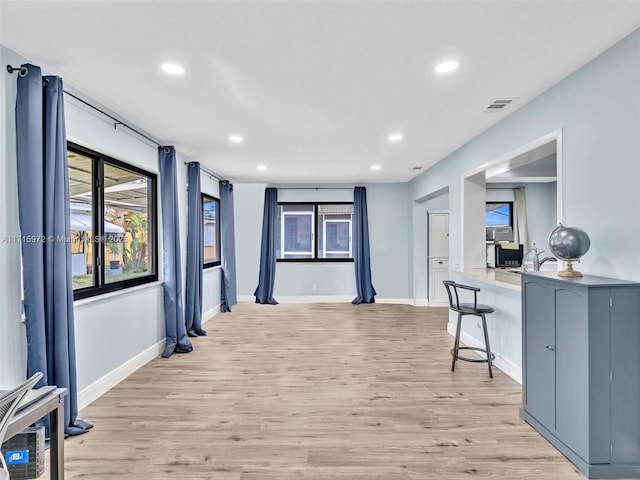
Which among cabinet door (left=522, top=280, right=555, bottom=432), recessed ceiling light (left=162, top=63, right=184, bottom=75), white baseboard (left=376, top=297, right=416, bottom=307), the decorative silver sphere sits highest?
recessed ceiling light (left=162, top=63, right=184, bottom=75)

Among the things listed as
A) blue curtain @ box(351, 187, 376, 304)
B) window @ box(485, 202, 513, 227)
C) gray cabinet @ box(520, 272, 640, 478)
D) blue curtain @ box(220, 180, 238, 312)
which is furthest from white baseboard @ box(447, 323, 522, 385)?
blue curtain @ box(220, 180, 238, 312)

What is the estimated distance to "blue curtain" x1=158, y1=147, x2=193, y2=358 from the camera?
4.28 metres

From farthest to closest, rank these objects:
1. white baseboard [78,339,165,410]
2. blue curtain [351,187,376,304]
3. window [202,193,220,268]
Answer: blue curtain [351,187,376,304]
window [202,193,220,268]
white baseboard [78,339,165,410]

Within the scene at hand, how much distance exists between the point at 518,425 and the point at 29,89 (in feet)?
13.5

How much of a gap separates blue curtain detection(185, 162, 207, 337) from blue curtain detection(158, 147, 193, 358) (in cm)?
58

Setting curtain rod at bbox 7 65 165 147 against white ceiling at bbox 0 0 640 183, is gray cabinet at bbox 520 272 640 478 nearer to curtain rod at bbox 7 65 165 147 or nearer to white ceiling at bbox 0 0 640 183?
white ceiling at bbox 0 0 640 183

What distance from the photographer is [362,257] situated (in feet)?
24.7

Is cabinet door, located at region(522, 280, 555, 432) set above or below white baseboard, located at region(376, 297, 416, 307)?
above

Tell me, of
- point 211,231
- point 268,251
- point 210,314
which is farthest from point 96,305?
point 268,251

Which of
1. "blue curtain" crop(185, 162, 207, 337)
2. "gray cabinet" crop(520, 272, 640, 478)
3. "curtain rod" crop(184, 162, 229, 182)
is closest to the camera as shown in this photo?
"gray cabinet" crop(520, 272, 640, 478)

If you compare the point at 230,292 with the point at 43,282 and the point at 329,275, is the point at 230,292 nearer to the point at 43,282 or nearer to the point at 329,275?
the point at 329,275

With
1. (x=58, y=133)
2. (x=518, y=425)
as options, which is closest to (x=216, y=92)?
(x=58, y=133)

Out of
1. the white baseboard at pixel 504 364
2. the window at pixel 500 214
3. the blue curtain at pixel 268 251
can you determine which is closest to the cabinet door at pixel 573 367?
the white baseboard at pixel 504 364

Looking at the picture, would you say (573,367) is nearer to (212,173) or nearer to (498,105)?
(498,105)
